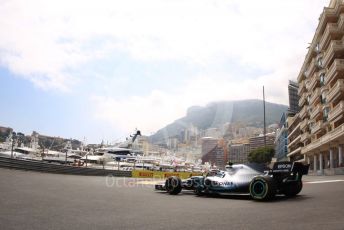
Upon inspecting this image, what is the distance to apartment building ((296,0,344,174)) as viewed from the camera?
45094mm

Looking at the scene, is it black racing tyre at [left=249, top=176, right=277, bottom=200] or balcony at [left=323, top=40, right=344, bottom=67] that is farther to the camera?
balcony at [left=323, top=40, right=344, bottom=67]

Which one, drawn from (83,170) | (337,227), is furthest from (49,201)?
(83,170)

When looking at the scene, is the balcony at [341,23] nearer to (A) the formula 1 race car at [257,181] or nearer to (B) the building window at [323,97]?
(B) the building window at [323,97]

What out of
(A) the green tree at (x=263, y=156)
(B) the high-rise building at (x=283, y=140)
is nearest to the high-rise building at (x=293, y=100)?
(B) the high-rise building at (x=283, y=140)

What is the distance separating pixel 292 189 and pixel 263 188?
151 centimetres

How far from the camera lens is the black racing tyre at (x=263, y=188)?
979 cm

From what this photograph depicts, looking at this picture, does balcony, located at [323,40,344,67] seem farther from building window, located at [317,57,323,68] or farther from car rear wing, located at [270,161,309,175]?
car rear wing, located at [270,161,309,175]

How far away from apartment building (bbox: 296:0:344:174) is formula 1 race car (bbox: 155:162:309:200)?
33.5 metres

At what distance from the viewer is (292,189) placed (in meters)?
10.9

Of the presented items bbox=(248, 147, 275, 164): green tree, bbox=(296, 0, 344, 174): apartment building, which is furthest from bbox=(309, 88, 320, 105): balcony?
bbox=(248, 147, 275, 164): green tree

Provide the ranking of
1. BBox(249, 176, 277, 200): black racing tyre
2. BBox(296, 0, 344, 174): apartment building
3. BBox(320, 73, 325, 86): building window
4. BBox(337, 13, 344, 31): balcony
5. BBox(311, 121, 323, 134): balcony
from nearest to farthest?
BBox(249, 176, 277, 200): black racing tyre < BBox(337, 13, 344, 31): balcony < BBox(296, 0, 344, 174): apartment building < BBox(320, 73, 325, 86): building window < BBox(311, 121, 323, 134): balcony

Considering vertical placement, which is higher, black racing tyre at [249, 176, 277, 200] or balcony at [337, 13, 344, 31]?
balcony at [337, 13, 344, 31]

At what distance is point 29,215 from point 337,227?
5.27 meters

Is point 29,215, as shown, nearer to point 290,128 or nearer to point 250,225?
point 250,225
